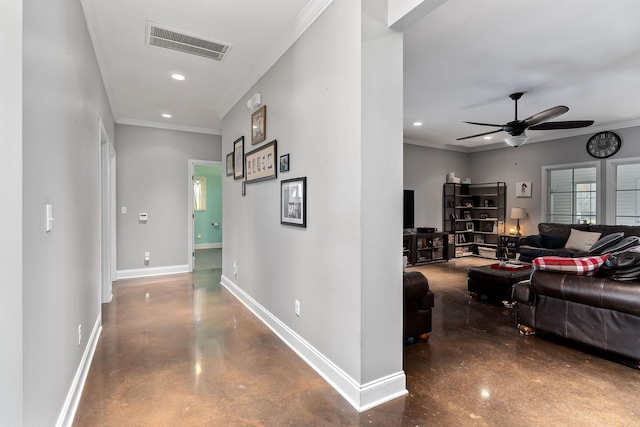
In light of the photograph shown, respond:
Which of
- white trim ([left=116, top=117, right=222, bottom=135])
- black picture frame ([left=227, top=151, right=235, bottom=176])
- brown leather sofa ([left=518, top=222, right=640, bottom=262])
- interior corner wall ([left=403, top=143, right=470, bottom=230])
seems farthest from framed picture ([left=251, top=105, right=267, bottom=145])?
brown leather sofa ([left=518, top=222, right=640, bottom=262])

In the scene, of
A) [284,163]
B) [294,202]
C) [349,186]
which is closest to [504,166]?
[284,163]

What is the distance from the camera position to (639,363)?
8.24 ft

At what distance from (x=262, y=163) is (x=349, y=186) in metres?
1.61

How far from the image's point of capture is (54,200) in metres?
1.66

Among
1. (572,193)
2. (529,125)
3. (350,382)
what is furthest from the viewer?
(572,193)

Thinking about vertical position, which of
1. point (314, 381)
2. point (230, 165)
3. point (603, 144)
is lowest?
point (314, 381)

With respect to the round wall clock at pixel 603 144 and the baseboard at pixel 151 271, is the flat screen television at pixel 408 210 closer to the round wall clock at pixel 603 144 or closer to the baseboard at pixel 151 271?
the round wall clock at pixel 603 144

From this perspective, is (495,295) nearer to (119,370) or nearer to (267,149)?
(267,149)

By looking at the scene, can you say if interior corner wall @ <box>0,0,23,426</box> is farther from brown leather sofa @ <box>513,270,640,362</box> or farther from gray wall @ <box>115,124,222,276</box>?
gray wall @ <box>115,124,222,276</box>

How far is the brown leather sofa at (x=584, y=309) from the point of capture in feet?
8.17

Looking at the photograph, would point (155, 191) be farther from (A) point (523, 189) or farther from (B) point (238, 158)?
(A) point (523, 189)

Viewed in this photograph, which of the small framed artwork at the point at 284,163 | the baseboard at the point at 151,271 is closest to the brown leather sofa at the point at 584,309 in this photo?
the small framed artwork at the point at 284,163

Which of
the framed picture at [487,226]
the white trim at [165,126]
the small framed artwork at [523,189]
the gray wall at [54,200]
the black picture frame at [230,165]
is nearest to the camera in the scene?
the gray wall at [54,200]

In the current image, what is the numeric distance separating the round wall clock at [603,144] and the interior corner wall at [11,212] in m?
8.07
